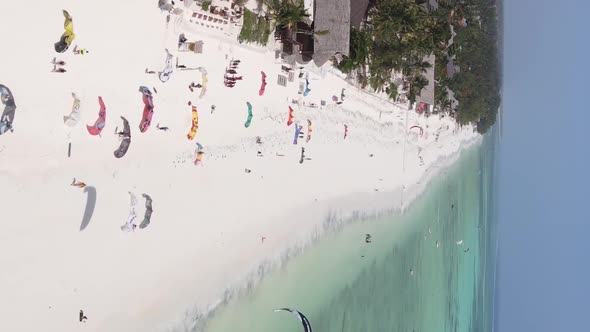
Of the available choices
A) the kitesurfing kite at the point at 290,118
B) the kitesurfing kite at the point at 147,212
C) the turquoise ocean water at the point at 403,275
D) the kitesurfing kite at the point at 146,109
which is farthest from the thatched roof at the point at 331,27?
the kitesurfing kite at the point at 147,212

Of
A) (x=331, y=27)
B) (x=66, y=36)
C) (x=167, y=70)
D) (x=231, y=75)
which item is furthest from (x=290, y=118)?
(x=66, y=36)

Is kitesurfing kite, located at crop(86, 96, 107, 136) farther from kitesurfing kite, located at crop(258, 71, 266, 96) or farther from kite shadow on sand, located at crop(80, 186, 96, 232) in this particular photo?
kitesurfing kite, located at crop(258, 71, 266, 96)

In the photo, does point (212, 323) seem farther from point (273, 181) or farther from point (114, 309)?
point (273, 181)

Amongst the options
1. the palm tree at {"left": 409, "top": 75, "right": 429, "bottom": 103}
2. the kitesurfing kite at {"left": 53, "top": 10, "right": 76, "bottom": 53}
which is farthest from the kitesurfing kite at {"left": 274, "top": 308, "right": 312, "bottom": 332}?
the palm tree at {"left": 409, "top": 75, "right": 429, "bottom": 103}

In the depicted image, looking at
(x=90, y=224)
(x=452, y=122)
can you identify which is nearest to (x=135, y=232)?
(x=90, y=224)

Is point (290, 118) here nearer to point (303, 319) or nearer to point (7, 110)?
point (303, 319)

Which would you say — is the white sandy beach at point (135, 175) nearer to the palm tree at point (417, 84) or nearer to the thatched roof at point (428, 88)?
the palm tree at point (417, 84)
